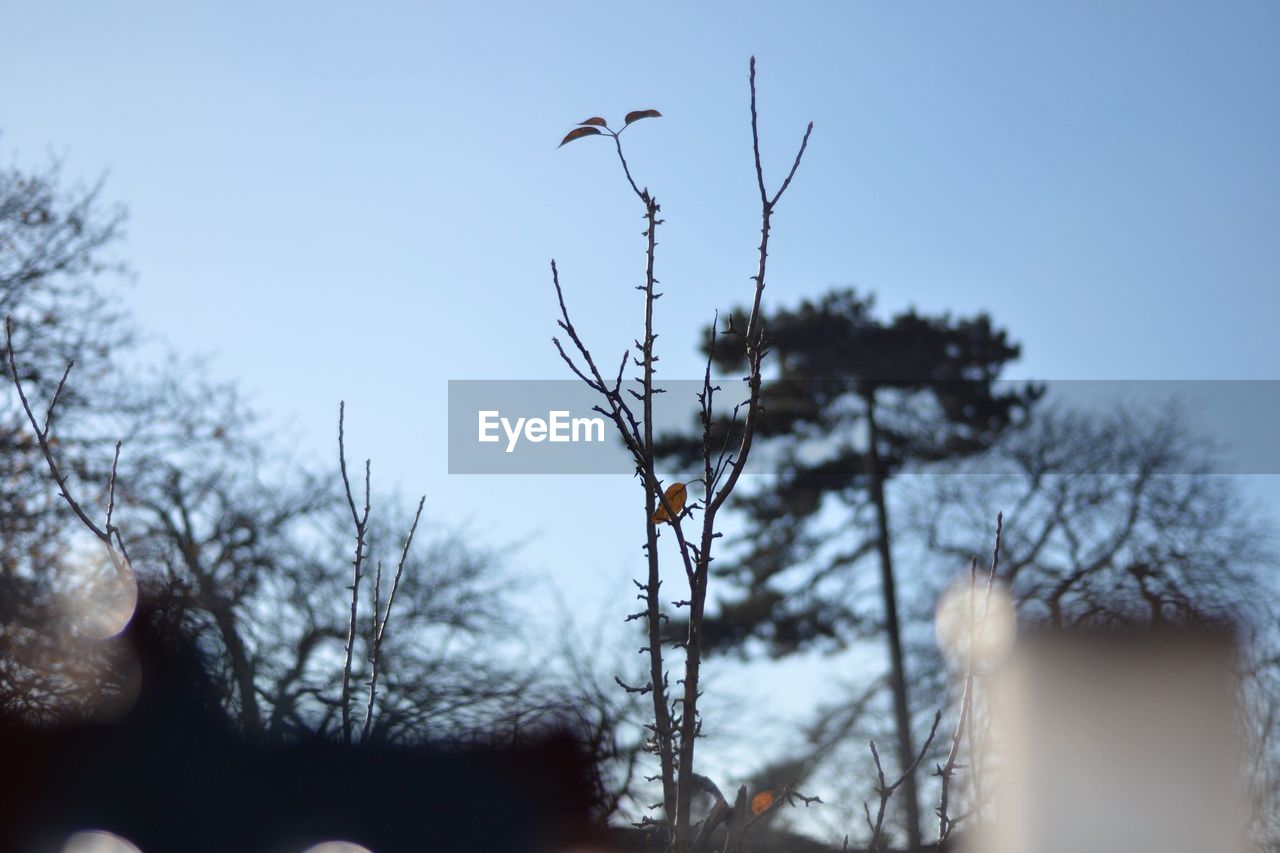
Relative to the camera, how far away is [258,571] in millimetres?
→ 13039

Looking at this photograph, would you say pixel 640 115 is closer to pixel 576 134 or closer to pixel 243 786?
pixel 576 134

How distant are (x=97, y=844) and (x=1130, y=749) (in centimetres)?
591

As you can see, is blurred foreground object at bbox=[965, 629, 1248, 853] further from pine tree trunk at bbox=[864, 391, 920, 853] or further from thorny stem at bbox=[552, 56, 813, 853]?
pine tree trunk at bbox=[864, 391, 920, 853]

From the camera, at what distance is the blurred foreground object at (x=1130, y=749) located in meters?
5.98

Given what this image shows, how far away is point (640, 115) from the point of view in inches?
57.8

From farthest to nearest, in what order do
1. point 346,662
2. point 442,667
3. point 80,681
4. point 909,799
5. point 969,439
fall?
point 969,439 < point 909,799 < point 442,667 < point 80,681 < point 346,662

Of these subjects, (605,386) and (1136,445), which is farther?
(1136,445)

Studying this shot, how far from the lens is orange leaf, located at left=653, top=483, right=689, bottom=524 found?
49.7 inches

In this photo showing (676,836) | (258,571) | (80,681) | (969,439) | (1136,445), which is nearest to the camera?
(676,836)

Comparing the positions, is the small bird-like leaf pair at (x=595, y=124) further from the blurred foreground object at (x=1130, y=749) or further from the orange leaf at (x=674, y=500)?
the blurred foreground object at (x=1130, y=749)

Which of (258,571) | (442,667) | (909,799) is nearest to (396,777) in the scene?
(442,667)

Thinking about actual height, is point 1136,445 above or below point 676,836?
above

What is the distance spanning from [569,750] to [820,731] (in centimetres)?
1367

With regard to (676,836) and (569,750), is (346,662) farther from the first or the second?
(569,750)
